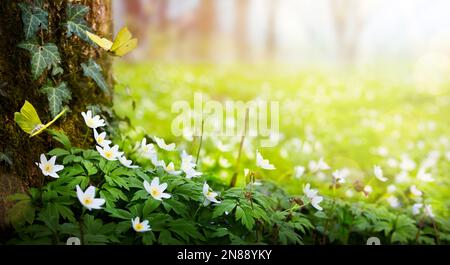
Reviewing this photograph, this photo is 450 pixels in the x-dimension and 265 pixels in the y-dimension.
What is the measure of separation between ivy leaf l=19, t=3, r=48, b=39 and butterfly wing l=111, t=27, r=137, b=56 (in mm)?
354

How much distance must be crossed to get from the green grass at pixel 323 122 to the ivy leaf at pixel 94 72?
35 centimetres

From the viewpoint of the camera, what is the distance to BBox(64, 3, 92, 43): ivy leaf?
2.45 m

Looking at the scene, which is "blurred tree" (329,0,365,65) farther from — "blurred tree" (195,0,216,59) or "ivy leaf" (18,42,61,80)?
"ivy leaf" (18,42,61,80)

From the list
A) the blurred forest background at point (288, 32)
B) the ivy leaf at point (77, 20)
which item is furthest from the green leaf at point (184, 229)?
the blurred forest background at point (288, 32)

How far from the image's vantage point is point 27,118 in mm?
2266

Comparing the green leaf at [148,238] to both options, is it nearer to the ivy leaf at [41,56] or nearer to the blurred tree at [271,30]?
the ivy leaf at [41,56]

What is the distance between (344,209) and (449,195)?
5.22 ft

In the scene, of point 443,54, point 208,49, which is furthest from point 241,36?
point 443,54

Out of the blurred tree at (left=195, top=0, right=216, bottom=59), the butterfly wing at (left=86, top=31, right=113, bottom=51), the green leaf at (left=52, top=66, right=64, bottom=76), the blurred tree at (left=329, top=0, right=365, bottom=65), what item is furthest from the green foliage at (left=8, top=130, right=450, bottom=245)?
the blurred tree at (left=195, top=0, right=216, bottom=59)

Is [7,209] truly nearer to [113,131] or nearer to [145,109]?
[113,131]

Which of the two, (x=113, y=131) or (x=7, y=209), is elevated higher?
(x=113, y=131)

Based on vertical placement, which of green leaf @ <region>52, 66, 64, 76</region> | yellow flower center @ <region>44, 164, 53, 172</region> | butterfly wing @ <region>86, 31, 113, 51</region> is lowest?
yellow flower center @ <region>44, 164, 53, 172</region>
